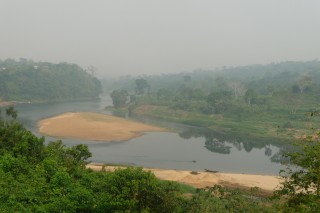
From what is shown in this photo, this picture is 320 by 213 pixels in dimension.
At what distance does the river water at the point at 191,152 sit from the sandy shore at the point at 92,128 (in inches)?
124

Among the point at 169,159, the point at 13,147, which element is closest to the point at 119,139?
the point at 169,159

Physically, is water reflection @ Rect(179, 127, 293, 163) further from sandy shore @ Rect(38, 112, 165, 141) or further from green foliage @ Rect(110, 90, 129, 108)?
green foliage @ Rect(110, 90, 129, 108)

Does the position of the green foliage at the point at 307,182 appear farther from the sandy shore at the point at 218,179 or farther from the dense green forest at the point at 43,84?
the dense green forest at the point at 43,84

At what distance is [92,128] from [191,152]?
2698 cm

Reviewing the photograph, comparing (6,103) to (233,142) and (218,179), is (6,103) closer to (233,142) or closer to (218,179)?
(233,142)

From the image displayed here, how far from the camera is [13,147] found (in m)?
29.3

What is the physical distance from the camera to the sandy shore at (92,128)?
7231cm

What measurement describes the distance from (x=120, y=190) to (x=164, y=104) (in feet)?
337

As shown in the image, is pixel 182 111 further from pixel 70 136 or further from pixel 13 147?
pixel 13 147

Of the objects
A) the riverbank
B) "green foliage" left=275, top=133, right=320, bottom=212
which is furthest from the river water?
the riverbank

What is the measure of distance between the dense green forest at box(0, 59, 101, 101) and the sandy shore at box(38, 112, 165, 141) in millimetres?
50053

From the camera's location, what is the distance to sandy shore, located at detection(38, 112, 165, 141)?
72.3 m

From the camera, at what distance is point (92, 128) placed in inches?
3150

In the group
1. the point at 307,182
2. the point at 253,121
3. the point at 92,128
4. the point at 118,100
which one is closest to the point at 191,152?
the point at 92,128
